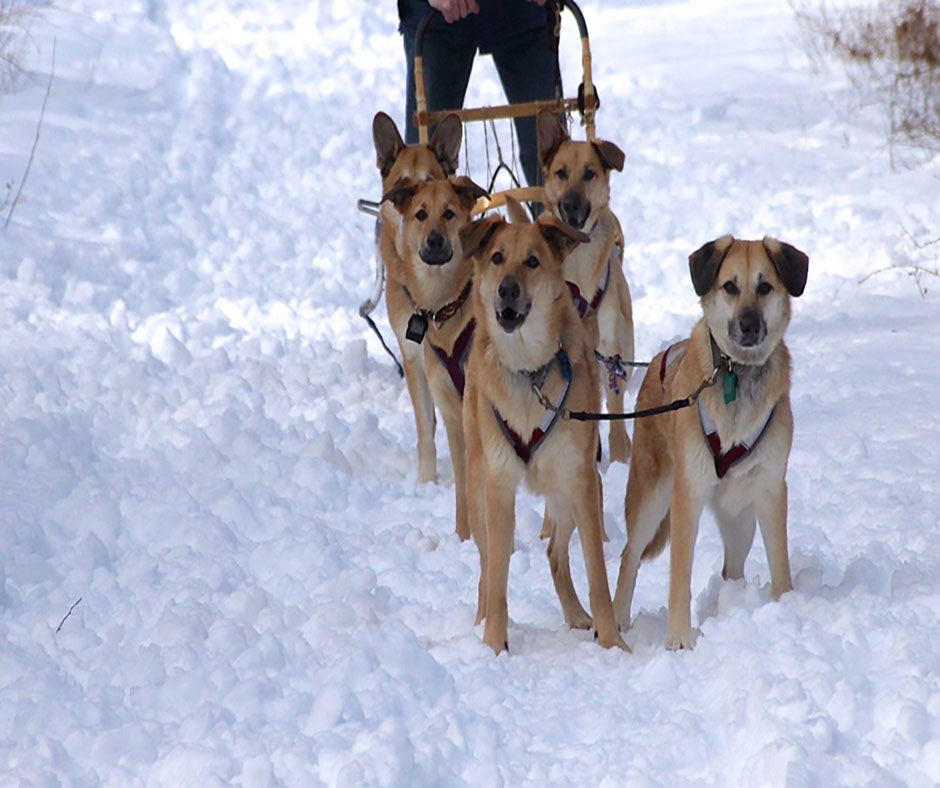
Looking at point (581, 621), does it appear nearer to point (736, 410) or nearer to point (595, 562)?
point (595, 562)

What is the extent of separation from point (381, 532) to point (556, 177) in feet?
5.75

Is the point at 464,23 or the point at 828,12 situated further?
the point at 828,12

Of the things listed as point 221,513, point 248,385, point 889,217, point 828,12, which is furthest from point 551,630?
point 828,12

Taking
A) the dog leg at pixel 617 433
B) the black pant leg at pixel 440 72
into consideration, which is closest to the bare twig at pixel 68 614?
the dog leg at pixel 617 433

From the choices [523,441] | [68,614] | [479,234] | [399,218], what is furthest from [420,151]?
[68,614]

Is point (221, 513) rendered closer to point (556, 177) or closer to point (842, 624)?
point (556, 177)

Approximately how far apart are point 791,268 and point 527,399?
82 cm

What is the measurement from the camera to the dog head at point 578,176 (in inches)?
213

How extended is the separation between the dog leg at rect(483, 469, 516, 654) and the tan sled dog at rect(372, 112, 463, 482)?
1828 millimetres

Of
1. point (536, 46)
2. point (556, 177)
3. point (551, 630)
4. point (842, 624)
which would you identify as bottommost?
point (551, 630)

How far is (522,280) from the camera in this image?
3.72 meters

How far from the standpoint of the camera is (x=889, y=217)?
31.0 ft

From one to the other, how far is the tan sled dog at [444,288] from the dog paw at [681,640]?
1.40 metres

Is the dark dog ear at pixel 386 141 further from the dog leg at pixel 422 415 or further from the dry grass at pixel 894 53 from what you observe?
the dry grass at pixel 894 53
